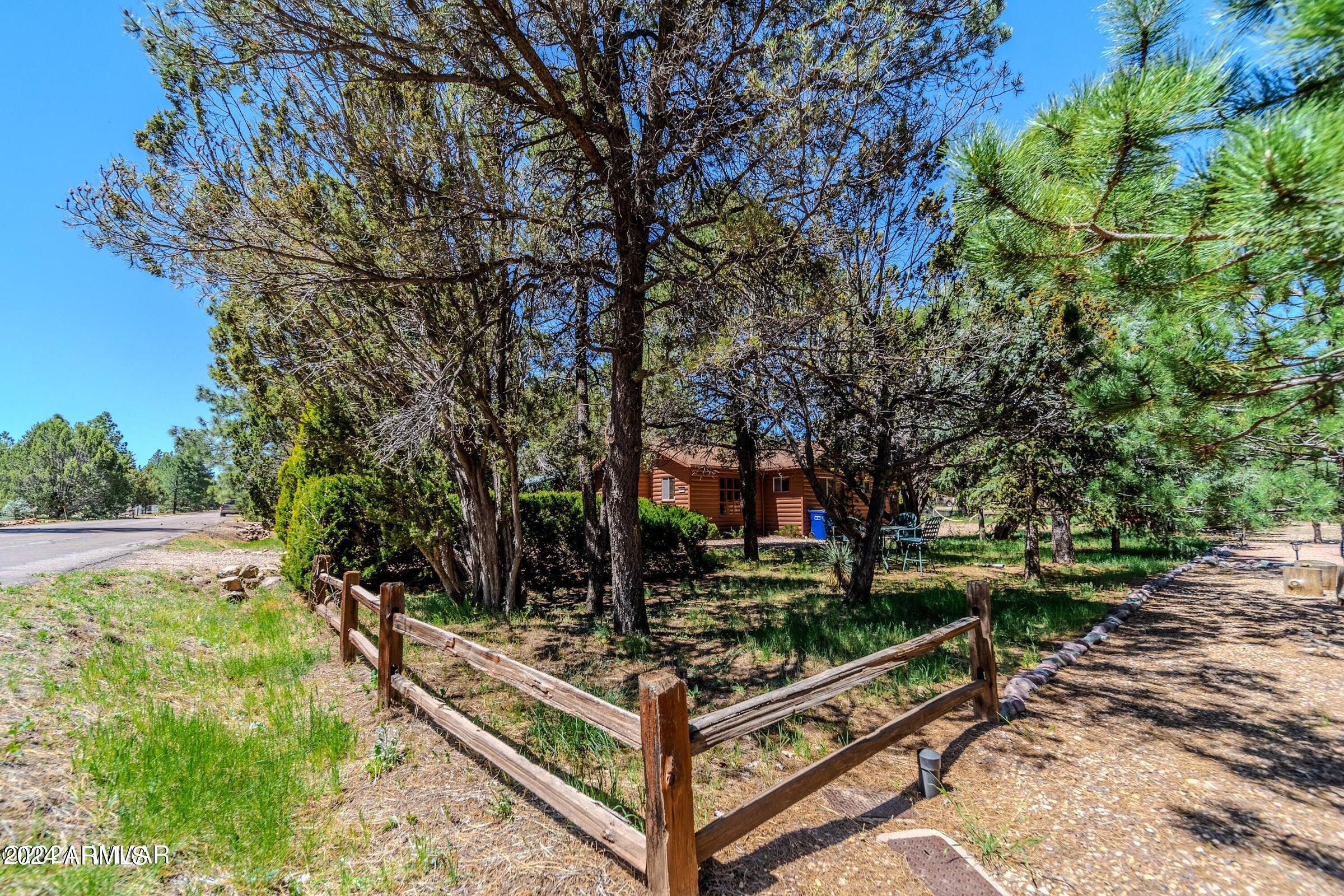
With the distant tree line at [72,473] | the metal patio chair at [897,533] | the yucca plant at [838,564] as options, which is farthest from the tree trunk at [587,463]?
the distant tree line at [72,473]

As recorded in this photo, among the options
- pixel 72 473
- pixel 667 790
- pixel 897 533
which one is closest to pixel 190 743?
pixel 667 790

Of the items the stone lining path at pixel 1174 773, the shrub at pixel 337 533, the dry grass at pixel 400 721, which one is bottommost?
the stone lining path at pixel 1174 773

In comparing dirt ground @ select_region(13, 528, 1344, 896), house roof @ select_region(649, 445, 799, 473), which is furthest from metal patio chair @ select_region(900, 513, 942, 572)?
dirt ground @ select_region(13, 528, 1344, 896)

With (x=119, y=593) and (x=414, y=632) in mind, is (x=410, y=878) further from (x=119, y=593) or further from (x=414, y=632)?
(x=119, y=593)

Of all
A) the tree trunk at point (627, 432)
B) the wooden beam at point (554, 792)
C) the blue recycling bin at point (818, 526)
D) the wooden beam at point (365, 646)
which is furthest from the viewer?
the blue recycling bin at point (818, 526)

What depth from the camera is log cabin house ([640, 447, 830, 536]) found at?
22.2 metres

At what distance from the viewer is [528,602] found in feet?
28.7

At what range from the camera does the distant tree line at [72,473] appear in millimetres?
42000

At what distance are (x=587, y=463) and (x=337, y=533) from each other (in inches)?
163

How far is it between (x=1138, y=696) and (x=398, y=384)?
8.21 meters

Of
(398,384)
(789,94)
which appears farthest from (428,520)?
(789,94)

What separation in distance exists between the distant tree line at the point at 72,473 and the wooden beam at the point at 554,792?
121ft

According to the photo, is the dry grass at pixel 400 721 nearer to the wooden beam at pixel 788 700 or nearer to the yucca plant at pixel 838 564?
the wooden beam at pixel 788 700

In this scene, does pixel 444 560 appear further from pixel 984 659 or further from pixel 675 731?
pixel 984 659
